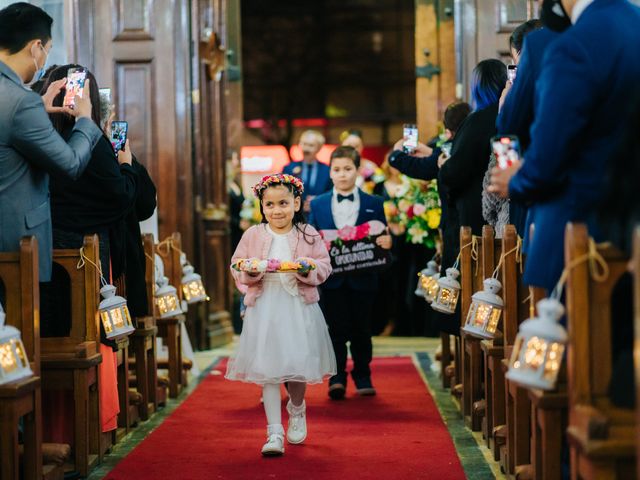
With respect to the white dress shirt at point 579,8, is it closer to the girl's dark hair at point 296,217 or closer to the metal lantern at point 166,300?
the girl's dark hair at point 296,217

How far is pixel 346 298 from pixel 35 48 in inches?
136

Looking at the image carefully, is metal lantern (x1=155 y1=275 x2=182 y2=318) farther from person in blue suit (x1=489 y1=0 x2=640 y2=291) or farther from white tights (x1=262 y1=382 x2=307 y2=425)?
person in blue suit (x1=489 y1=0 x2=640 y2=291)

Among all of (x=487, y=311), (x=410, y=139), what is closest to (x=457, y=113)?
A: (x=410, y=139)

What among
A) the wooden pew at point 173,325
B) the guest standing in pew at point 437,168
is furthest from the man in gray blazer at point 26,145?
the wooden pew at point 173,325

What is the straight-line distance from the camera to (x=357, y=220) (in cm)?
748

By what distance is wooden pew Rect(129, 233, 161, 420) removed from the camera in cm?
666

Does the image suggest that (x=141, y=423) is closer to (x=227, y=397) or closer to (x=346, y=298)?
(x=227, y=397)

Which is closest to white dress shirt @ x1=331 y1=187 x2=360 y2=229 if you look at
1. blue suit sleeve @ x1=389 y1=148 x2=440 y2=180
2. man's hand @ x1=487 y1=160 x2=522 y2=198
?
blue suit sleeve @ x1=389 y1=148 x2=440 y2=180

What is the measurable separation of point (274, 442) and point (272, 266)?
2.86ft

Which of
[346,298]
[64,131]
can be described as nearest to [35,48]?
[64,131]

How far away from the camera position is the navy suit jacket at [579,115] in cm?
344

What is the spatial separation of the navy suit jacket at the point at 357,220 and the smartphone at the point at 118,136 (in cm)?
188

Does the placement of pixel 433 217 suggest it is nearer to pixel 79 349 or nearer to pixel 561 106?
pixel 79 349

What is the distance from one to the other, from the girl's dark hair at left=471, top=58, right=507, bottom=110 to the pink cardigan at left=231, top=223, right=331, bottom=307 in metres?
1.24
